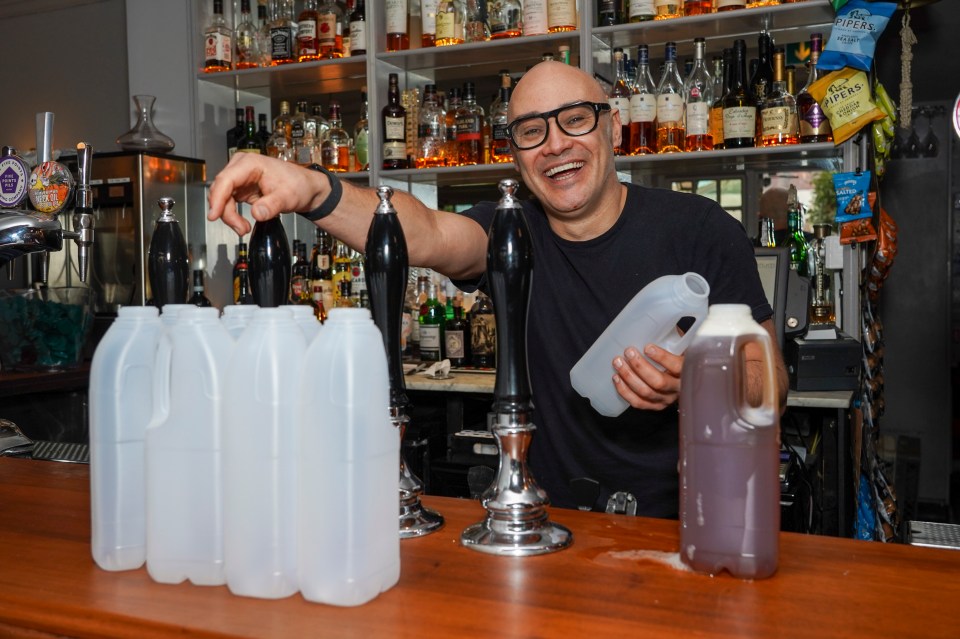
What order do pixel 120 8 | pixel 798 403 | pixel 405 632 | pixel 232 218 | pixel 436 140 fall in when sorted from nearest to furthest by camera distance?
pixel 405 632, pixel 232 218, pixel 798 403, pixel 436 140, pixel 120 8

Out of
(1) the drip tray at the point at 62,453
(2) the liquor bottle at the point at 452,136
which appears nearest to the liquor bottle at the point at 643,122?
(2) the liquor bottle at the point at 452,136

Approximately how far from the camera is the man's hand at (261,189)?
1011 mm

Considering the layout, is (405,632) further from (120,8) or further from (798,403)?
(120,8)

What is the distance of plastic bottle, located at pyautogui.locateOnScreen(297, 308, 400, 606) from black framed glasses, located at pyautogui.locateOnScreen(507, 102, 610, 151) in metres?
0.92

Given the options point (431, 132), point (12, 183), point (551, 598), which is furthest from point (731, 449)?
point (431, 132)

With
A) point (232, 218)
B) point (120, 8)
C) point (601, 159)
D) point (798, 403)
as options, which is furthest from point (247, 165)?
point (120, 8)

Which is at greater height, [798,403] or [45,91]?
[45,91]

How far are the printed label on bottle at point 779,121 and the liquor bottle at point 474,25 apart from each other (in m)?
1.02

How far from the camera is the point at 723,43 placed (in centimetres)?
293

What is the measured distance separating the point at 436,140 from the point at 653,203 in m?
1.65

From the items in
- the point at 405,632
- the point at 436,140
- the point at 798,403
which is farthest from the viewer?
the point at 436,140

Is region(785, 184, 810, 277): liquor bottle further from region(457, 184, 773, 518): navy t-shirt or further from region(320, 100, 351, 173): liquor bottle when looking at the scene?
region(320, 100, 351, 173): liquor bottle

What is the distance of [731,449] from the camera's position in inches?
30.3

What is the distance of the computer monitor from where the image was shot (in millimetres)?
2393
